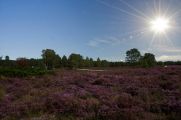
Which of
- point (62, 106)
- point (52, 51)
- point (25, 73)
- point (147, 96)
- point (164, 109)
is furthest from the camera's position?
point (52, 51)

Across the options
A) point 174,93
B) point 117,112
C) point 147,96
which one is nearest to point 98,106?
point 117,112

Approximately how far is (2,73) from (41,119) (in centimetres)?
2455

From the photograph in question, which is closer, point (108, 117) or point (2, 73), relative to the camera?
point (108, 117)

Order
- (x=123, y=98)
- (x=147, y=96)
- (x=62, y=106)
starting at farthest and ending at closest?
(x=147, y=96) → (x=123, y=98) → (x=62, y=106)

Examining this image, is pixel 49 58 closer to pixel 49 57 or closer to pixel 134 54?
pixel 49 57

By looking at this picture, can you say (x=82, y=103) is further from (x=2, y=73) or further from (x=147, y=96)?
(x=2, y=73)

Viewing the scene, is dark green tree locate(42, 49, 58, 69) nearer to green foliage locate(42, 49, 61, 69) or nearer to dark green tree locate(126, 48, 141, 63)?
green foliage locate(42, 49, 61, 69)

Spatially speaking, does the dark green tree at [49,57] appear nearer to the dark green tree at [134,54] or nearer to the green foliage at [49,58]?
the green foliage at [49,58]

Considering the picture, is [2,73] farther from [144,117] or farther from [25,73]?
[144,117]

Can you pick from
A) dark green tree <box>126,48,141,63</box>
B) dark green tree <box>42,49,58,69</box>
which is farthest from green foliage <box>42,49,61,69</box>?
dark green tree <box>126,48,141,63</box>

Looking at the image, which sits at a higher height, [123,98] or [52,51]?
[52,51]

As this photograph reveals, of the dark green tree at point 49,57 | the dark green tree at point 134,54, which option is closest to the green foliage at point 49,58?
the dark green tree at point 49,57

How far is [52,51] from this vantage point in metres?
89.8

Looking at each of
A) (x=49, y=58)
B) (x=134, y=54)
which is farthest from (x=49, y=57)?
(x=134, y=54)
